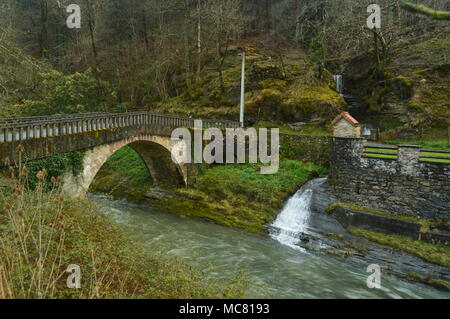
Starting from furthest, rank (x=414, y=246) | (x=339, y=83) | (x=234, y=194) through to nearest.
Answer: (x=339, y=83)
(x=234, y=194)
(x=414, y=246)

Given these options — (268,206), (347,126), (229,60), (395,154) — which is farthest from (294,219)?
(229,60)

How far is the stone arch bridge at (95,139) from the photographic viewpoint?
964 centimetres

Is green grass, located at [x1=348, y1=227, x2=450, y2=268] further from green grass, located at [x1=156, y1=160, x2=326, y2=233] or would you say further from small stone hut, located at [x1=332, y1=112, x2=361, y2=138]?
small stone hut, located at [x1=332, y1=112, x2=361, y2=138]

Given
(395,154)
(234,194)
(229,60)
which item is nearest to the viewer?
(395,154)

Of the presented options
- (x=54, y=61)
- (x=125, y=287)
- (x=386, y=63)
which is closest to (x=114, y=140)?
(x=125, y=287)

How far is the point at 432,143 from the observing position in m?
17.3

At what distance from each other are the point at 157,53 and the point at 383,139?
75.6ft

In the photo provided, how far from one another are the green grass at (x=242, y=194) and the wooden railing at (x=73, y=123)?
3.52 m

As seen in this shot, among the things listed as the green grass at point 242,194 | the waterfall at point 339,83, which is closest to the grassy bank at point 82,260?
the green grass at point 242,194

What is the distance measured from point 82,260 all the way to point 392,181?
488 inches

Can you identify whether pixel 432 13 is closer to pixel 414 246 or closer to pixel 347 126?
pixel 414 246

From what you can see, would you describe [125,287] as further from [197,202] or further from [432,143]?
[432,143]

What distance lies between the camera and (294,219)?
48.4ft

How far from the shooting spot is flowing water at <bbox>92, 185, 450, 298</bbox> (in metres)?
9.67
